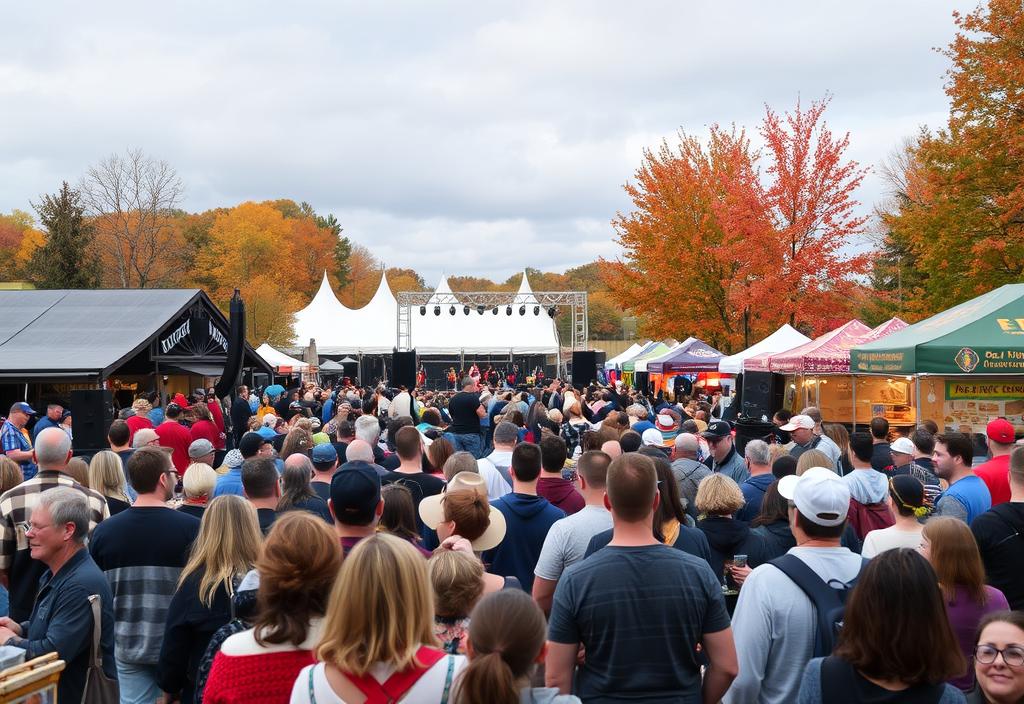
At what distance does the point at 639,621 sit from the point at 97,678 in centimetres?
218

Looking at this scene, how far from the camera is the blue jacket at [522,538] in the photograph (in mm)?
4906

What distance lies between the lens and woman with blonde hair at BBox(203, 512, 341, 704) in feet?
8.47

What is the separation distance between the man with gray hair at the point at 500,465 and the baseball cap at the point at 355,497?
302cm

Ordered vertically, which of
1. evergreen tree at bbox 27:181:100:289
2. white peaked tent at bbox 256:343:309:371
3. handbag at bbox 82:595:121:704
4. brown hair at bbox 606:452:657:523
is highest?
evergreen tree at bbox 27:181:100:289

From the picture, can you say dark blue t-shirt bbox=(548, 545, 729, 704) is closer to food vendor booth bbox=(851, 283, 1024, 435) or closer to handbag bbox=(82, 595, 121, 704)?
handbag bbox=(82, 595, 121, 704)

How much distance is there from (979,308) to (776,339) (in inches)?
270

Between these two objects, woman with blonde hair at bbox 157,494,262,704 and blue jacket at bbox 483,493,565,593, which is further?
blue jacket at bbox 483,493,565,593

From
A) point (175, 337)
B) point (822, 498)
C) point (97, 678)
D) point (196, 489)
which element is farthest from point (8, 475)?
point (175, 337)

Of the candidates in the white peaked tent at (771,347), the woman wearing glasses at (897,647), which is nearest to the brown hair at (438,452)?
the woman wearing glasses at (897,647)

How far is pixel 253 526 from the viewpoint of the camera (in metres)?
3.79

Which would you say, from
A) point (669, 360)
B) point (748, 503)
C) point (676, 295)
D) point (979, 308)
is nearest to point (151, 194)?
point (676, 295)

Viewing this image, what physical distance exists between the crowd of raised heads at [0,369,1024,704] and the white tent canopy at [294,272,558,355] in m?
33.7

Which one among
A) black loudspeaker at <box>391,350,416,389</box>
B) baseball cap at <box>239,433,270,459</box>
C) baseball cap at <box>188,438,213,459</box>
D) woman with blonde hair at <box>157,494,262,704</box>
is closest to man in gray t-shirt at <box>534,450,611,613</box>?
woman with blonde hair at <box>157,494,262,704</box>

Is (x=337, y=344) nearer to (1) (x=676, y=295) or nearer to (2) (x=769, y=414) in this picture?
(1) (x=676, y=295)
